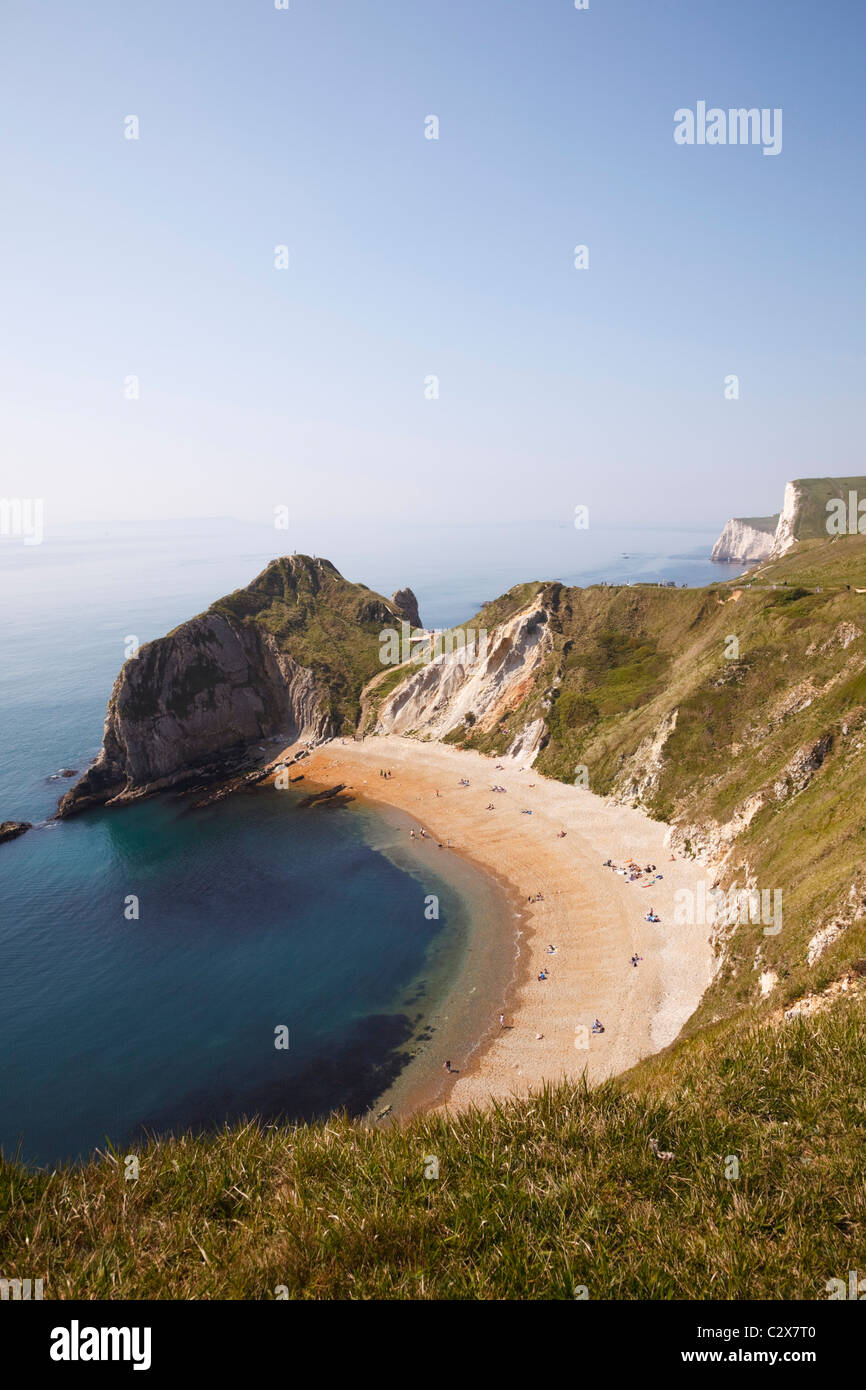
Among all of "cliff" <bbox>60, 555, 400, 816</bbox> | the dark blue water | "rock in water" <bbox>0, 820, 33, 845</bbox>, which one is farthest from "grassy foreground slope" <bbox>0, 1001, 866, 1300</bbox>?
"cliff" <bbox>60, 555, 400, 816</bbox>

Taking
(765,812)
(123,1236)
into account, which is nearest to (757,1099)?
(123,1236)

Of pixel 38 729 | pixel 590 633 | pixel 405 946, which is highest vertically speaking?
pixel 590 633
